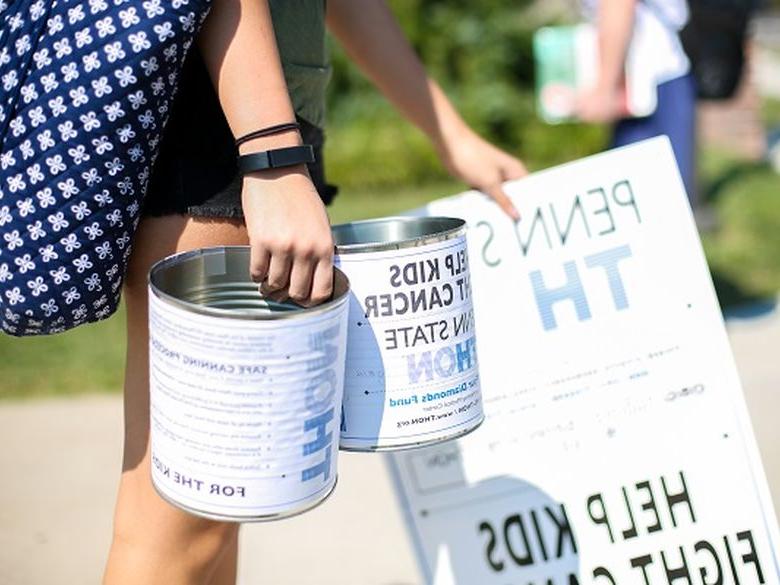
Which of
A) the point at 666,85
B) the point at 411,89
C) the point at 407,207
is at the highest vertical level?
the point at 411,89

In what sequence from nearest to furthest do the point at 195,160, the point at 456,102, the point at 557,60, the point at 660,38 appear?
1. the point at 195,160
2. the point at 660,38
3. the point at 557,60
4. the point at 456,102

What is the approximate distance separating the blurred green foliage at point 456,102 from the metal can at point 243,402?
21.6 ft

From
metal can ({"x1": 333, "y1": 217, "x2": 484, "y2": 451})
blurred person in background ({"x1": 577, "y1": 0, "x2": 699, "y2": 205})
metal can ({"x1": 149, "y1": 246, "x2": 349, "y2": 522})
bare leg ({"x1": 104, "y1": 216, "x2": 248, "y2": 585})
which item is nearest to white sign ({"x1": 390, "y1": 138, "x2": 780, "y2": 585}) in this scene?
metal can ({"x1": 333, "y1": 217, "x2": 484, "y2": 451})

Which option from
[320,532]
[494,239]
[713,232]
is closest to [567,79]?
[713,232]

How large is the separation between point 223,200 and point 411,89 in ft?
2.46

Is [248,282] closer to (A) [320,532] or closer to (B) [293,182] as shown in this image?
(B) [293,182]

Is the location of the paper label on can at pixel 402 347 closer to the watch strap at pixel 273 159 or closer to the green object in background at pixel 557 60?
the watch strap at pixel 273 159

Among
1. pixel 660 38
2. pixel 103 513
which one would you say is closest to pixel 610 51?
pixel 660 38

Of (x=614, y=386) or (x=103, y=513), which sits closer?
(x=614, y=386)

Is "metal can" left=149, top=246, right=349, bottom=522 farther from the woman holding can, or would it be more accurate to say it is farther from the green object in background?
the green object in background

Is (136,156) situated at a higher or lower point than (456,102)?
higher

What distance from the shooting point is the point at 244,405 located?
1.45 metres

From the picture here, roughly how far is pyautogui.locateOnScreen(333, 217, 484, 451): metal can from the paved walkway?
4.43 feet

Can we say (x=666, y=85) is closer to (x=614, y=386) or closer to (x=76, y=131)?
(x=614, y=386)
